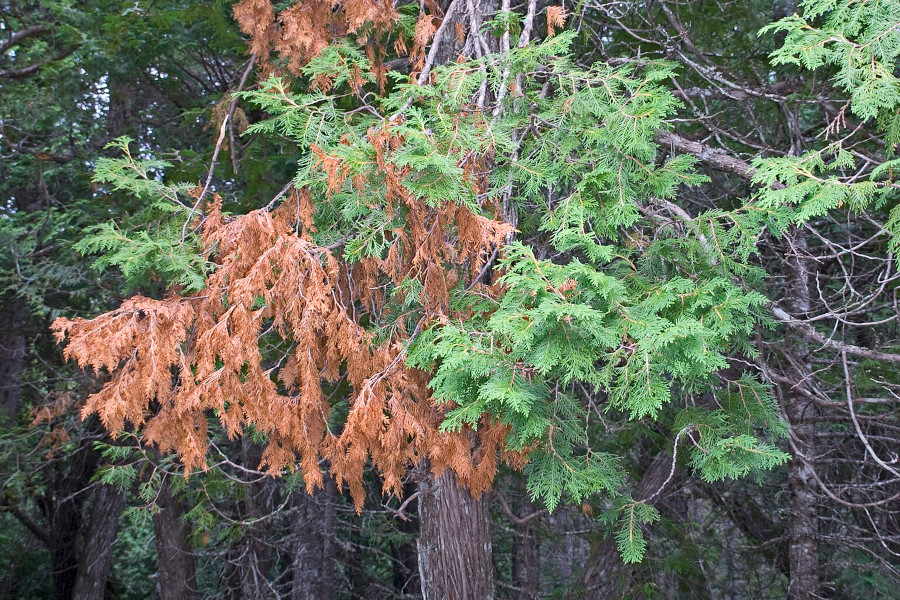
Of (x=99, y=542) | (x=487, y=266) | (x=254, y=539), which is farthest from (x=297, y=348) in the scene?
(x=99, y=542)

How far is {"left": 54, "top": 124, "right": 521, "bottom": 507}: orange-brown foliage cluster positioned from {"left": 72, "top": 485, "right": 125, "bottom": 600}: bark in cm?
575

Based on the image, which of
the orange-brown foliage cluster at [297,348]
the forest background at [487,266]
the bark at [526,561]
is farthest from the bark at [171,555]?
the orange-brown foliage cluster at [297,348]

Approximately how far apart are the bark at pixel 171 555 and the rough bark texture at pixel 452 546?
4398mm

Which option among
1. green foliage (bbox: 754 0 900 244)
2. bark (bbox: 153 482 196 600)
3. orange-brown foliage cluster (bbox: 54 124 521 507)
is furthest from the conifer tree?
bark (bbox: 153 482 196 600)

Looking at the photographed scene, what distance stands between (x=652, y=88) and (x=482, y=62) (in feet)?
2.85

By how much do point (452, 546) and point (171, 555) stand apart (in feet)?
15.8

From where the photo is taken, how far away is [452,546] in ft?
15.8

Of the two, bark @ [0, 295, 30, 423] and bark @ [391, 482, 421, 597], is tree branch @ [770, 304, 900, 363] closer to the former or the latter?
bark @ [391, 482, 421, 597]

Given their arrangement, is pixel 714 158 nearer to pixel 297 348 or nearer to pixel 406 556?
pixel 297 348

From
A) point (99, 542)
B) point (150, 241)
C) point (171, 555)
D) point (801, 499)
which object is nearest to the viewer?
point (150, 241)

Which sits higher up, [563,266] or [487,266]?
[563,266]

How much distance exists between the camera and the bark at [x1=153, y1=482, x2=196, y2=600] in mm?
8195

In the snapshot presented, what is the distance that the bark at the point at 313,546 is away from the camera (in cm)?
816

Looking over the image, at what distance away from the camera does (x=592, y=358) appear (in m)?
3.02
